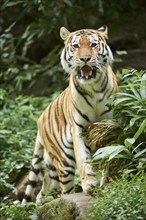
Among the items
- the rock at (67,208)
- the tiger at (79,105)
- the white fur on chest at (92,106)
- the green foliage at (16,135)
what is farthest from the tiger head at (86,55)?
the green foliage at (16,135)

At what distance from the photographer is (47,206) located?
6.29 m

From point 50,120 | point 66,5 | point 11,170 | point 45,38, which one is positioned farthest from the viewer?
point 45,38

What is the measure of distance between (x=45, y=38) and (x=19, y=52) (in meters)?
0.68

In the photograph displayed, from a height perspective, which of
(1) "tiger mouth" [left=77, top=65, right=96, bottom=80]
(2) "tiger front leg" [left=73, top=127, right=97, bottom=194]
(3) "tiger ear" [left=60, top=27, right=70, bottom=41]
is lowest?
(2) "tiger front leg" [left=73, top=127, right=97, bottom=194]

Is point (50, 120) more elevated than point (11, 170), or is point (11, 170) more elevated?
point (50, 120)

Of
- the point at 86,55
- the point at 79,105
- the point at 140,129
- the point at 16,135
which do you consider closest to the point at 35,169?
the point at 16,135

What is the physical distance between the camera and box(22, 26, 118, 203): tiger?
6.76 m

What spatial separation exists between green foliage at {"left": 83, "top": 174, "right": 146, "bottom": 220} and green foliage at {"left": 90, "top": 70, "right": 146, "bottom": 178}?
39 cm

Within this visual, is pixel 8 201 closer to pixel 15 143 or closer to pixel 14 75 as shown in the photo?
pixel 15 143

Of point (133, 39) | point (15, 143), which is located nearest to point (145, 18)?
point (133, 39)

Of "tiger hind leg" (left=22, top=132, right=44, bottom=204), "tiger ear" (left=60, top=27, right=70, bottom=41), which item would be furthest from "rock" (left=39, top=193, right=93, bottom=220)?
"tiger ear" (left=60, top=27, right=70, bottom=41)

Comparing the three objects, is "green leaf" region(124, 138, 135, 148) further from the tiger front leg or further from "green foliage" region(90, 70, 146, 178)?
the tiger front leg

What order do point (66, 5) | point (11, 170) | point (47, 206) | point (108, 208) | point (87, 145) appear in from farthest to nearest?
point (66, 5)
point (11, 170)
point (87, 145)
point (47, 206)
point (108, 208)

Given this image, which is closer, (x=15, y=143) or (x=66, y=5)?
(x=15, y=143)
